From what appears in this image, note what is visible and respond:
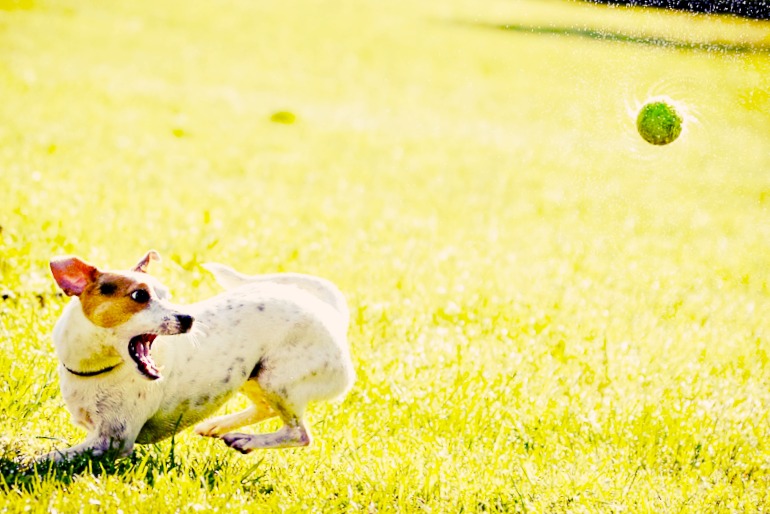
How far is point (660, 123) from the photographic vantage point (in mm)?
6773

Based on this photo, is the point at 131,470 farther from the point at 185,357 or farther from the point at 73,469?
the point at 185,357

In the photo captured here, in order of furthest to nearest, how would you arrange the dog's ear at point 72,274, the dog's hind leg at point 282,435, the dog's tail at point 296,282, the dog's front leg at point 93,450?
the dog's tail at point 296,282, the dog's hind leg at point 282,435, the dog's front leg at point 93,450, the dog's ear at point 72,274

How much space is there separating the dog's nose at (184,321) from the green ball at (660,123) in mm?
4696

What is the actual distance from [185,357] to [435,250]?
413cm

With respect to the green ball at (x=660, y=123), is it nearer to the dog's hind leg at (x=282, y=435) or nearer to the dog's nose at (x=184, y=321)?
the dog's hind leg at (x=282, y=435)

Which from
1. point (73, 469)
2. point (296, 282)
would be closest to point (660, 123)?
point (296, 282)

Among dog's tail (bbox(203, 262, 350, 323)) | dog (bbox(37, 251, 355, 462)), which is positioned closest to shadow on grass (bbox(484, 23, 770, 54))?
dog's tail (bbox(203, 262, 350, 323))

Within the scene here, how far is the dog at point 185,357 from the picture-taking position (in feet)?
11.1

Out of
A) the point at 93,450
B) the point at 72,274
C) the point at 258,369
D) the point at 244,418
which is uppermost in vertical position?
the point at 72,274

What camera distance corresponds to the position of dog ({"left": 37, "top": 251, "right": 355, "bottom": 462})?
3.39 meters

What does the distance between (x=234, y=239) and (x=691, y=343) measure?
366cm

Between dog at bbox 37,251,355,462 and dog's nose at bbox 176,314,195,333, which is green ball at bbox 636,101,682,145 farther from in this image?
dog's nose at bbox 176,314,195,333

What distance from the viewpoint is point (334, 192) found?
936cm

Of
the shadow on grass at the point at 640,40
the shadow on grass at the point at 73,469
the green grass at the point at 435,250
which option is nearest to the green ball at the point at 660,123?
the green grass at the point at 435,250
